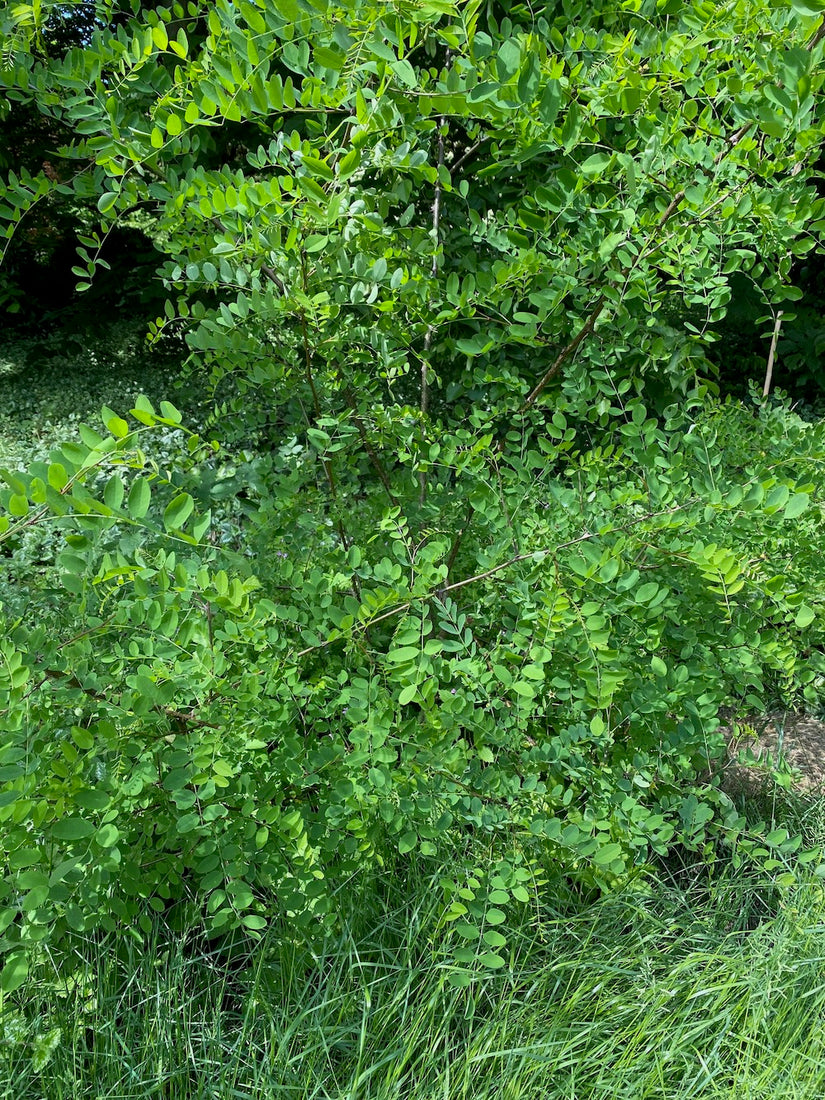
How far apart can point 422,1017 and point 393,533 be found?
87 cm

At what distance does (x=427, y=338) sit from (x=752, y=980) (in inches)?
60.0

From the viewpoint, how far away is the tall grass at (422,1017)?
1403mm

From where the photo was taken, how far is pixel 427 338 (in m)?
2.05

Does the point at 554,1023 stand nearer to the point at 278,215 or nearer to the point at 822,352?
the point at 278,215

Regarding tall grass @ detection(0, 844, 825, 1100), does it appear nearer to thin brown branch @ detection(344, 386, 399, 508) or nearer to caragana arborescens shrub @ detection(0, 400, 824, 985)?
caragana arborescens shrub @ detection(0, 400, 824, 985)

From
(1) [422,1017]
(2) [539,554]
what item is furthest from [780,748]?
(1) [422,1017]

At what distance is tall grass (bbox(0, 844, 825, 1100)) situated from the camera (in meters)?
1.40

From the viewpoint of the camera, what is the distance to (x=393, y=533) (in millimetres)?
1641

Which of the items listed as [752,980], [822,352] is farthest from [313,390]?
[822,352]

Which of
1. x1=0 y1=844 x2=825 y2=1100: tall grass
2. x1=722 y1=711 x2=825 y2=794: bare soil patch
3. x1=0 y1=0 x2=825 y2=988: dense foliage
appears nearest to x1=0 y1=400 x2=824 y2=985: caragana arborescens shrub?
x1=0 y1=0 x2=825 y2=988: dense foliage

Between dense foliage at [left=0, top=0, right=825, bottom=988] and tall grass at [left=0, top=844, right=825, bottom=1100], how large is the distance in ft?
0.41

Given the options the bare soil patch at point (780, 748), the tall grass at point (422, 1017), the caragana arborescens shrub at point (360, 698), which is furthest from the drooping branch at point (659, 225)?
the tall grass at point (422, 1017)

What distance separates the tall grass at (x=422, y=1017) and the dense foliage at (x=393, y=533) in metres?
0.13

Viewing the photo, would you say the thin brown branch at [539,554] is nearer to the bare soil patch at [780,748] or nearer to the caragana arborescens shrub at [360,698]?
the caragana arborescens shrub at [360,698]
